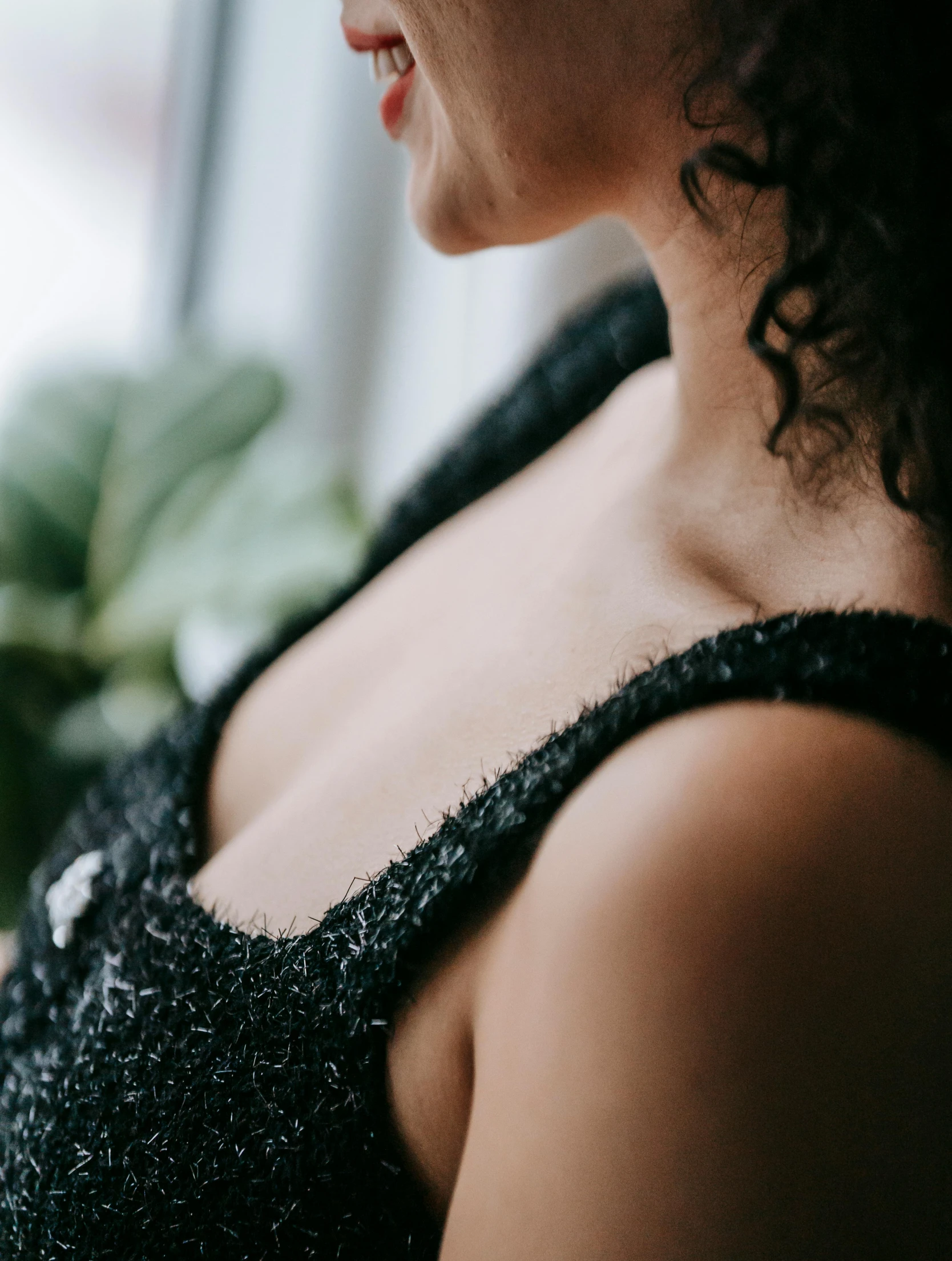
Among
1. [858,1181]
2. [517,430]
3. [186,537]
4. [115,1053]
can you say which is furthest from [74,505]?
[858,1181]

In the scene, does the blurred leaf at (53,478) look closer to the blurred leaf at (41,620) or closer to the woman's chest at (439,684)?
the blurred leaf at (41,620)

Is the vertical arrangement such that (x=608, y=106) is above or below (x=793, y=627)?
above

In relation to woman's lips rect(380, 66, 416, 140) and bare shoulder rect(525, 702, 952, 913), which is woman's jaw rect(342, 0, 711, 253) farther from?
bare shoulder rect(525, 702, 952, 913)

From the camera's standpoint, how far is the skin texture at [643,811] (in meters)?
0.34

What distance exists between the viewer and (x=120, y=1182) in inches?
19.0

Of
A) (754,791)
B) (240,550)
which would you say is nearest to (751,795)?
(754,791)

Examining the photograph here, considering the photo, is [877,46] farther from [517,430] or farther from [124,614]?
[124,614]

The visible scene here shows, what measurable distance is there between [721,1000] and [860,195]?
0.30m

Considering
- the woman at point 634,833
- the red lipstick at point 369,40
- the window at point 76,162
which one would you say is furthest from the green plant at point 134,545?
the red lipstick at point 369,40

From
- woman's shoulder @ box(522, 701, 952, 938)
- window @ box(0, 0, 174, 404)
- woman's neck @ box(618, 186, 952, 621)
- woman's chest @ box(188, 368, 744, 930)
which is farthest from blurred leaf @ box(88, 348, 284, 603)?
woman's shoulder @ box(522, 701, 952, 938)

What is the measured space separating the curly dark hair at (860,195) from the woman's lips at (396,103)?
171 mm

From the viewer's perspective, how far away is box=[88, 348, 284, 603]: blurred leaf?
1141 millimetres

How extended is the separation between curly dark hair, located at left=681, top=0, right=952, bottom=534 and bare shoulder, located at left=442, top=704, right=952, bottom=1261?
141mm

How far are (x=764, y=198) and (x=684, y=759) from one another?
0.81 feet
